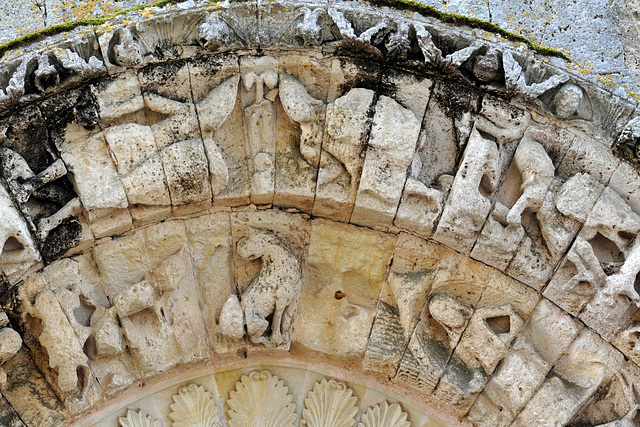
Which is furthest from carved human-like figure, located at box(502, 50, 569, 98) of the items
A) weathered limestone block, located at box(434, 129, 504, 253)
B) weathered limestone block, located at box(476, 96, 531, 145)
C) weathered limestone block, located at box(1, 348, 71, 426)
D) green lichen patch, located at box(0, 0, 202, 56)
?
weathered limestone block, located at box(1, 348, 71, 426)

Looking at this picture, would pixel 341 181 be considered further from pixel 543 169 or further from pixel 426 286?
pixel 543 169

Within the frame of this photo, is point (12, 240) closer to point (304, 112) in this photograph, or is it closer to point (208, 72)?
point (208, 72)

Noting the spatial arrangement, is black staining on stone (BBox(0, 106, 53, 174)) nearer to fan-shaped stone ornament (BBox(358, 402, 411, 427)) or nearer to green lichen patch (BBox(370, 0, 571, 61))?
green lichen patch (BBox(370, 0, 571, 61))

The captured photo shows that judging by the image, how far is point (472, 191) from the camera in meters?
5.73

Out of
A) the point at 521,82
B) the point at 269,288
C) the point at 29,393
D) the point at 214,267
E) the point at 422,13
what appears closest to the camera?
the point at 521,82

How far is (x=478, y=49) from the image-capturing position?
18.9ft

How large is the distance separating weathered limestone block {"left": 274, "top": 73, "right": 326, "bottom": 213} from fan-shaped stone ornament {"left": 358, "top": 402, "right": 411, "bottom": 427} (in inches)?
64.4

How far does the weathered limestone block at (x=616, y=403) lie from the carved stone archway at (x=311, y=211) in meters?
0.01

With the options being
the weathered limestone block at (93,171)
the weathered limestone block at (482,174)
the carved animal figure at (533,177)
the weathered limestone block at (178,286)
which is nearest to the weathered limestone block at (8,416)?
the weathered limestone block at (178,286)

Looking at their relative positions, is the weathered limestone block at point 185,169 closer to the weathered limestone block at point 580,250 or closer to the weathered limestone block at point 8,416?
the weathered limestone block at point 8,416

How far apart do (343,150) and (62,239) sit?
2.05m

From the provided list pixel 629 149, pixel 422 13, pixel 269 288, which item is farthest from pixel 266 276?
pixel 629 149

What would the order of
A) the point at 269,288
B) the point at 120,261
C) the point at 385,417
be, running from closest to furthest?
1. the point at 120,261
2. the point at 269,288
3. the point at 385,417

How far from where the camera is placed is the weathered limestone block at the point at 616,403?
18.6 feet
